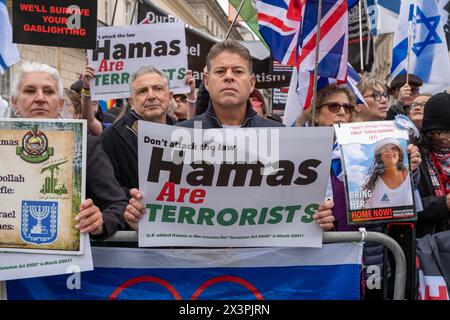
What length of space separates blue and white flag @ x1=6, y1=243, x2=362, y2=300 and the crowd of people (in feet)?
0.63

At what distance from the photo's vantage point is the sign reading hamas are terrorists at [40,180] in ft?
9.35

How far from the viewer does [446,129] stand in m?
4.20

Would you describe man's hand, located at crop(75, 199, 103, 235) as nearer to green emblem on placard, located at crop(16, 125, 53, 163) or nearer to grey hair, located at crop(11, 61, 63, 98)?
green emblem on placard, located at crop(16, 125, 53, 163)

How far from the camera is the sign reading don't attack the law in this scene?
6.18 meters

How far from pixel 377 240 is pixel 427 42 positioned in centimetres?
436

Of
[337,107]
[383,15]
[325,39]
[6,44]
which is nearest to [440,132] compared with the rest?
[337,107]

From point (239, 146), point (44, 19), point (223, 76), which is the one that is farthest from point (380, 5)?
point (239, 146)

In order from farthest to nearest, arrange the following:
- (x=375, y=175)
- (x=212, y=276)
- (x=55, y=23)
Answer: (x=55, y=23) → (x=375, y=175) → (x=212, y=276)

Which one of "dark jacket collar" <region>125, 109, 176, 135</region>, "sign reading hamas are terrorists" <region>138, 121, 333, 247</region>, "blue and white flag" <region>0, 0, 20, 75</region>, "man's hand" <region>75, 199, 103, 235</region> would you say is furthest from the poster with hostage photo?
"blue and white flag" <region>0, 0, 20, 75</region>

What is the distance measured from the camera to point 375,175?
3.24 metres

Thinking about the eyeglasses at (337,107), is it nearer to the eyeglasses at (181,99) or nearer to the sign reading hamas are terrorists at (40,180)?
the sign reading hamas are terrorists at (40,180)

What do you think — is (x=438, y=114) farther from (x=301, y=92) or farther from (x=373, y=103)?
(x=301, y=92)
